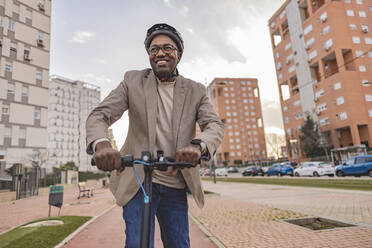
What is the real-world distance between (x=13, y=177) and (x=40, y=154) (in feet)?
56.3

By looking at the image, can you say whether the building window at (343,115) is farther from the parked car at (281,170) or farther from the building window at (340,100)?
the parked car at (281,170)

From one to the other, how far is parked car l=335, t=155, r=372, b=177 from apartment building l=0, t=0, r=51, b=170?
114 feet

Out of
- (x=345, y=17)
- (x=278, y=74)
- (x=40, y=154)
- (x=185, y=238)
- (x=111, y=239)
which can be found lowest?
(x=111, y=239)

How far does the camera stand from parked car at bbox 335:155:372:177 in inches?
742

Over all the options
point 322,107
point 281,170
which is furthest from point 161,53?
point 322,107

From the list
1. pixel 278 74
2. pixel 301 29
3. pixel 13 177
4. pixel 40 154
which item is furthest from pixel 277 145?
pixel 13 177

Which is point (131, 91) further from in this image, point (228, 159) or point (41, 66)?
point (228, 159)

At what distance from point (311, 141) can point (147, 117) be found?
4780 cm

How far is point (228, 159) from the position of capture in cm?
10169

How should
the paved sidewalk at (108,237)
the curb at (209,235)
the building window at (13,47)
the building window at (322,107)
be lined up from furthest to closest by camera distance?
1. the building window at (322,107)
2. the building window at (13,47)
3. the paved sidewalk at (108,237)
4. the curb at (209,235)

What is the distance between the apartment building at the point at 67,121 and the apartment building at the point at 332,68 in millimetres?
72569

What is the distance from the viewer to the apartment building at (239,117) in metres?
104

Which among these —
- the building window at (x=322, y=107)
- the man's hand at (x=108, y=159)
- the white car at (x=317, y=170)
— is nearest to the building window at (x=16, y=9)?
the white car at (x=317, y=170)

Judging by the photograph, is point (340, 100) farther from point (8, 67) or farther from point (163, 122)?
point (8, 67)
